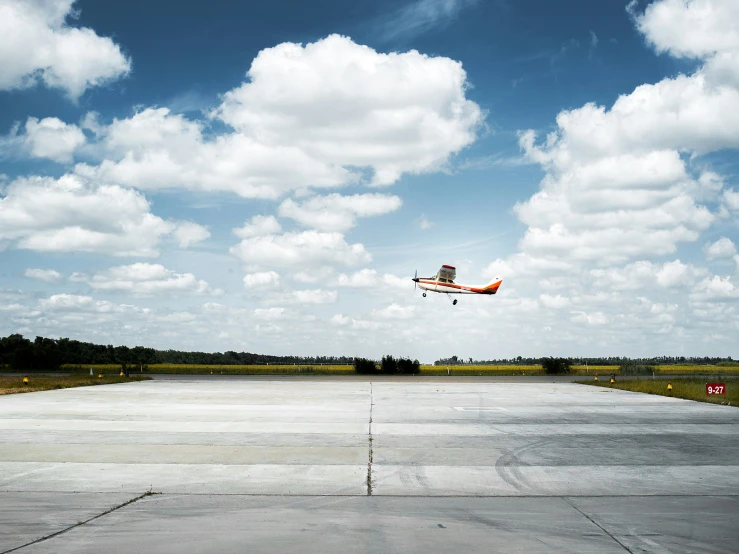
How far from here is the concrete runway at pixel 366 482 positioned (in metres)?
7.09

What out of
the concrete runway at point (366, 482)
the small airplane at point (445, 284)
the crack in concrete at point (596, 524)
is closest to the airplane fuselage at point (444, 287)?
the small airplane at point (445, 284)

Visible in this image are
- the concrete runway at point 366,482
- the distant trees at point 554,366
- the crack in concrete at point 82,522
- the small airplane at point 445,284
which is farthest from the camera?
the distant trees at point 554,366

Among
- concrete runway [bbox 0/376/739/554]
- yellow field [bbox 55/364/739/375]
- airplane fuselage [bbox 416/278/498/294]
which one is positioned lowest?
yellow field [bbox 55/364/739/375]

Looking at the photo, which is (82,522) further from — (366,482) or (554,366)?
(554,366)

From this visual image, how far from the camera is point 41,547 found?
6.65m

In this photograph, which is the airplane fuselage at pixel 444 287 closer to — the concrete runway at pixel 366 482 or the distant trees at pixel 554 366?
the distant trees at pixel 554 366

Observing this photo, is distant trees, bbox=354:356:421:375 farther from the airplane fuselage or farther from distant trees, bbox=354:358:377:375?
the airplane fuselage

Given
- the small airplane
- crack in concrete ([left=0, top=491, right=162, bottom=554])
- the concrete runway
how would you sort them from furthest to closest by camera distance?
the small airplane, the concrete runway, crack in concrete ([left=0, top=491, right=162, bottom=554])

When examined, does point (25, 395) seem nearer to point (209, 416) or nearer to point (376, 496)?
point (209, 416)

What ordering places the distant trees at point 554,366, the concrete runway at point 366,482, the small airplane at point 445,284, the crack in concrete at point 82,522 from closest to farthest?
1. the crack in concrete at point 82,522
2. the concrete runway at point 366,482
3. the small airplane at point 445,284
4. the distant trees at point 554,366

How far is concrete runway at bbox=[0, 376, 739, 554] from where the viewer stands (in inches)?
279

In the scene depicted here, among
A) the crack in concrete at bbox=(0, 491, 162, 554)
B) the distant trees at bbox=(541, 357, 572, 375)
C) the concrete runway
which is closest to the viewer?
the crack in concrete at bbox=(0, 491, 162, 554)

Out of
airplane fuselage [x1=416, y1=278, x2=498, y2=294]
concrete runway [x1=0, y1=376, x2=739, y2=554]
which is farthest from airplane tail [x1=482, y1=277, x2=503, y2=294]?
concrete runway [x1=0, y1=376, x2=739, y2=554]

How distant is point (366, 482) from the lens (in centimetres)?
1017
